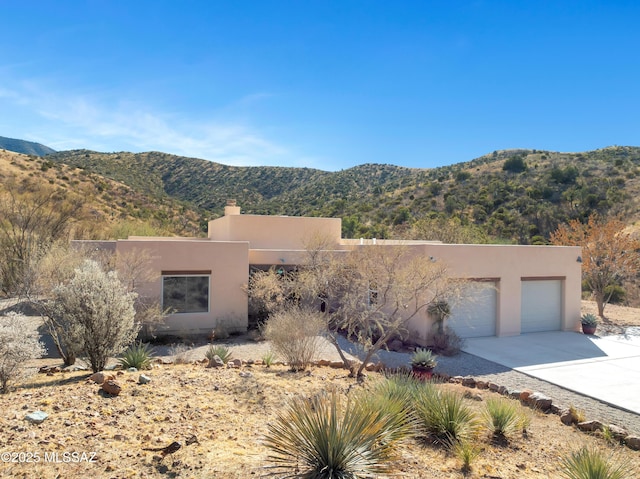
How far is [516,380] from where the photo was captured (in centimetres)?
1124

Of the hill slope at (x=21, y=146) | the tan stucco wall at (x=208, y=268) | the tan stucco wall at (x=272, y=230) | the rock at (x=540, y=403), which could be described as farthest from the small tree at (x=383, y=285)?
the hill slope at (x=21, y=146)

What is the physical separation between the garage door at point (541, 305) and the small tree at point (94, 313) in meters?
15.2

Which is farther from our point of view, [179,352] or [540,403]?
[179,352]

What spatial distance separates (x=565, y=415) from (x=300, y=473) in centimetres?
638

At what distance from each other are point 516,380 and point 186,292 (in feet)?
37.7

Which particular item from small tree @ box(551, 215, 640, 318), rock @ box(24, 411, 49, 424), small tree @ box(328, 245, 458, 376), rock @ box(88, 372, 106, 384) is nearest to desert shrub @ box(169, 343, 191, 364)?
rock @ box(88, 372, 106, 384)

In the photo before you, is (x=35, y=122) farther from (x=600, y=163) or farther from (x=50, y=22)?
(x=600, y=163)

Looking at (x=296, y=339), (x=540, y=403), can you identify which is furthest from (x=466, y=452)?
(x=296, y=339)

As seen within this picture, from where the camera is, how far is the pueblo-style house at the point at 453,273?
15.1 metres

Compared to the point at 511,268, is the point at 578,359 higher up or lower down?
lower down

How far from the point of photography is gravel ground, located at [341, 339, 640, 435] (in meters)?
8.72

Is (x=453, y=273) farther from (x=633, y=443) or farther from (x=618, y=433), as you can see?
(x=633, y=443)

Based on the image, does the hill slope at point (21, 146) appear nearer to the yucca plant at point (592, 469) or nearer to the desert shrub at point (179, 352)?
the desert shrub at point (179, 352)

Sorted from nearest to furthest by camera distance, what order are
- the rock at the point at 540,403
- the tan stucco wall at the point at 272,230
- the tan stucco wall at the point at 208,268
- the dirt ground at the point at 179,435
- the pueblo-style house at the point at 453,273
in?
the dirt ground at the point at 179,435
the rock at the point at 540,403
the tan stucco wall at the point at 208,268
the pueblo-style house at the point at 453,273
the tan stucco wall at the point at 272,230
